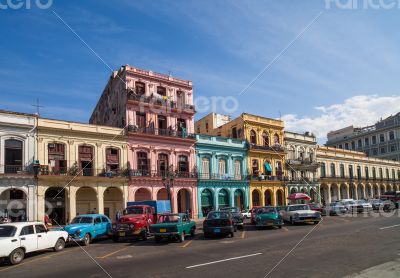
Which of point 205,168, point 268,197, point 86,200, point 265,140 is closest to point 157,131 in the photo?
point 205,168

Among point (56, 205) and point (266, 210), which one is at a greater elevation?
point (56, 205)

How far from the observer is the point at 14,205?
30422 millimetres

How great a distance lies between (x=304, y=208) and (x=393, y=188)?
5796cm

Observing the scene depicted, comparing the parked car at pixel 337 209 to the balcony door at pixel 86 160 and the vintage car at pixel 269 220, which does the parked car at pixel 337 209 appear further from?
the balcony door at pixel 86 160

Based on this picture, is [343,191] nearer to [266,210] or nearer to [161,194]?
[161,194]

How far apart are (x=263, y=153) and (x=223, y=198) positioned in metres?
9.34

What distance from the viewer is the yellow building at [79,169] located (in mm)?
31875

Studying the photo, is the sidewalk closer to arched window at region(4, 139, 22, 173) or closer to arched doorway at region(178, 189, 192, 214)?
arched window at region(4, 139, 22, 173)

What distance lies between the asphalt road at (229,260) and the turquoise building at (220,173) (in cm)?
2579

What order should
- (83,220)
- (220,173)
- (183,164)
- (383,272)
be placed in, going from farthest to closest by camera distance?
(220,173), (183,164), (83,220), (383,272)

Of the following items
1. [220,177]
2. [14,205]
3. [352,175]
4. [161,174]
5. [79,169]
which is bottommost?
[14,205]

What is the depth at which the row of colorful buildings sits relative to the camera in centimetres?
3090

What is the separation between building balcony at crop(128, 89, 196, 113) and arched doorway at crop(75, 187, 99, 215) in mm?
9950

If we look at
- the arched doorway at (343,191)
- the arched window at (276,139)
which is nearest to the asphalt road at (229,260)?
the arched window at (276,139)
